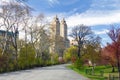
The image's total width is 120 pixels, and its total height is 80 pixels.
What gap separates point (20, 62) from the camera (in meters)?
60.7

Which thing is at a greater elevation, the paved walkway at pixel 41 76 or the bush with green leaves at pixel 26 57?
the bush with green leaves at pixel 26 57

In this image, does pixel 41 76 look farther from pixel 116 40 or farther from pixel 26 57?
pixel 26 57

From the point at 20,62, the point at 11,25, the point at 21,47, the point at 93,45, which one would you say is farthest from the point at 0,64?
the point at 93,45

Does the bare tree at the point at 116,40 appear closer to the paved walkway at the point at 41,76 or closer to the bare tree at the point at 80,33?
the paved walkway at the point at 41,76

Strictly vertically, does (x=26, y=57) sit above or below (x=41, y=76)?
above

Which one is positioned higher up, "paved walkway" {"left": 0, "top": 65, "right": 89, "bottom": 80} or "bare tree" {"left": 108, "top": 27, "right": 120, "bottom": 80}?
"bare tree" {"left": 108, "top": 27, "right": 120, "bottom": 80}

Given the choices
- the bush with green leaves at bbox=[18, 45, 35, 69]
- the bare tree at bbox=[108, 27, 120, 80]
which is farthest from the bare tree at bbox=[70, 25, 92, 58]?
the bare tree at bbox=[108, 27, 120, 80]

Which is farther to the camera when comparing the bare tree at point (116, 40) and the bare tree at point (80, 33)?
the bare tree at point (80, 33)

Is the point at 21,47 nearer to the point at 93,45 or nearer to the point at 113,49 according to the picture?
the point at 93,45

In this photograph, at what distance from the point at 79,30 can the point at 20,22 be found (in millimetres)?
33189

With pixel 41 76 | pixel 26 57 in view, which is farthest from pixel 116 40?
pixel 26 57

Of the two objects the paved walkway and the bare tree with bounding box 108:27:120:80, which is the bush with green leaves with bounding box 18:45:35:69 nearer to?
the paved walkway

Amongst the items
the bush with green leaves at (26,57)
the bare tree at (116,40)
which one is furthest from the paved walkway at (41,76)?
the bush with green leaves at (26,57)

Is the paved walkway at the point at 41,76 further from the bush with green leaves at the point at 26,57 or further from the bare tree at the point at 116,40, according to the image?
the bush with green leaves at the point at 26,57
